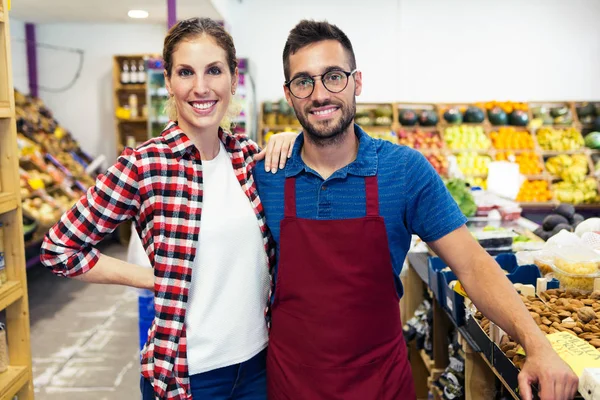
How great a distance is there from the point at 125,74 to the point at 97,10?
1.16 meters

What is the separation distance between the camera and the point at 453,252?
1.70 m

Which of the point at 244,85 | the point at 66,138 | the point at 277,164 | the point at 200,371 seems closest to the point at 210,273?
the point at 200,371

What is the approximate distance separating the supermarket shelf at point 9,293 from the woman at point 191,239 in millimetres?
1229

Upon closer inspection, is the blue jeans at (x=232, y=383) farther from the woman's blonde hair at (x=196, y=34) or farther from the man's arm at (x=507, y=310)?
the woman's blonde hair at (x=196, y=34)

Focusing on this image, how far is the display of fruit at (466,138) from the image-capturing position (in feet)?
26.9

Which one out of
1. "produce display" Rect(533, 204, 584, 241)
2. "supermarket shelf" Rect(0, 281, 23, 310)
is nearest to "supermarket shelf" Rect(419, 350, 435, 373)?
"produce display" Rect(533, 204, 584, 241)

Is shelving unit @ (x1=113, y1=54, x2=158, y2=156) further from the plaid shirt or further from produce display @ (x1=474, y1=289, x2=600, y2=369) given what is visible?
produce display @ (x1=474, y1=289, x2=600, y2=369)

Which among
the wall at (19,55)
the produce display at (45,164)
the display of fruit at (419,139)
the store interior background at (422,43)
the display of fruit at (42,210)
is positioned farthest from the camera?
the store interior background at (422,43)

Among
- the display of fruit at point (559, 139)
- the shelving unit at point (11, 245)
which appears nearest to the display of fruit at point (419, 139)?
the display of fruit at point (559, 139)

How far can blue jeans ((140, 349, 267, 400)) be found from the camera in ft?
5.65

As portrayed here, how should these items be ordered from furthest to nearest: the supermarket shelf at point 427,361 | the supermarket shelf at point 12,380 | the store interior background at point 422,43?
the store interior background at point 422,43
the supermarket shelf at point 427,361
the supermarket shelf at point 12,380

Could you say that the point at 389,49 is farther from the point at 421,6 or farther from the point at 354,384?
the point at 354,384

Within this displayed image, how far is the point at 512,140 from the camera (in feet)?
26.8

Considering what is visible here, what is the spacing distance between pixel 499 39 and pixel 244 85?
13.0ft
